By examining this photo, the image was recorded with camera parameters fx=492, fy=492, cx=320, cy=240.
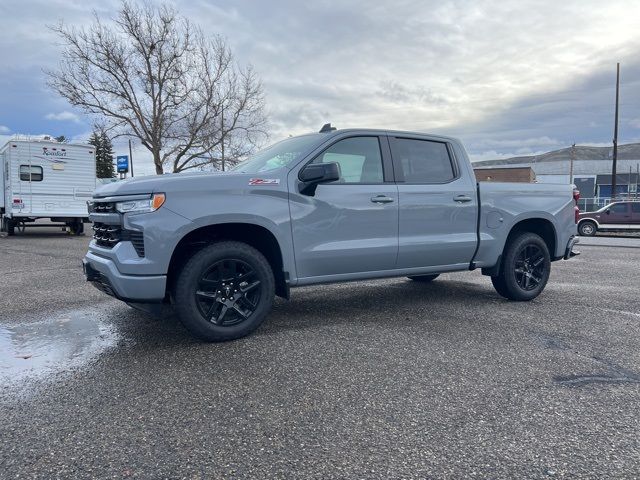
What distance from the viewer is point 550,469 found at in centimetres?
235

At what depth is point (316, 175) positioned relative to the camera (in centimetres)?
435

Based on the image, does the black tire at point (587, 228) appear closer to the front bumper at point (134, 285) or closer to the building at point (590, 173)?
the building at point (590, 173)

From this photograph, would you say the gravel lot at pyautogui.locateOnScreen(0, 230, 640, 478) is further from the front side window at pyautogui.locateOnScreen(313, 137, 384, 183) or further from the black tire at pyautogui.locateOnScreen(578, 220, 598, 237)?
the black tire at pyautogui.locateOnScreen(578, 220, 598, 237)

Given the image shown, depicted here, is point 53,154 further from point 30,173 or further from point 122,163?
point 122,163

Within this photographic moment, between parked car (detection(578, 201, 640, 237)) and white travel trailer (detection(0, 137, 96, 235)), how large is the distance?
70.8ft

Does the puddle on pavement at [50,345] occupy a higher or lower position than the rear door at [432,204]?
lower

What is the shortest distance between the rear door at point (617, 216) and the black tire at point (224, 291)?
23897mm

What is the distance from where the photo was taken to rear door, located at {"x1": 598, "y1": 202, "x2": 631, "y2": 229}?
23.4 metres

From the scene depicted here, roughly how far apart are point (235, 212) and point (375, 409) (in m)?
2.01

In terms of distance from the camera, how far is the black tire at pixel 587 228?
2333cm

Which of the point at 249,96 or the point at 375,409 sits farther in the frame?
the point at 249,96

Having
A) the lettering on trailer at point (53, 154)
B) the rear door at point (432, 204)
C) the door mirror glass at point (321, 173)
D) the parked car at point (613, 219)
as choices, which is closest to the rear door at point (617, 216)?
the parked car at point (613, 219)

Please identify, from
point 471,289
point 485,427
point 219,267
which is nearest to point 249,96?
point 471,289

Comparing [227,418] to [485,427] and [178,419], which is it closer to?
[178,419]
